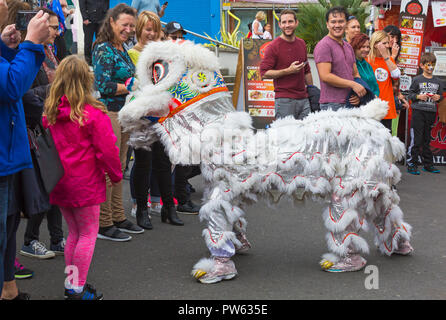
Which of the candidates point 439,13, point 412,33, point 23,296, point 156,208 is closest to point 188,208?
point 156,208

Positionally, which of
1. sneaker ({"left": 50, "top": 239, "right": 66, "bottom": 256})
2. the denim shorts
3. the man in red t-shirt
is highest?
the man in red t-shirt

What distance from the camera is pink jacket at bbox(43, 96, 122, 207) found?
11.1ft

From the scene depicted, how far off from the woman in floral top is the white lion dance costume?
0.93 meters

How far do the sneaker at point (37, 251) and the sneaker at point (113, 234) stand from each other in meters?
0.59

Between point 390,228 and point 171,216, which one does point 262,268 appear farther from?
point 171,216

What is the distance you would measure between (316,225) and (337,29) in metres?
2.01

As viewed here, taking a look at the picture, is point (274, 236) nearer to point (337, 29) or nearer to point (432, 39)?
point (337, 29)

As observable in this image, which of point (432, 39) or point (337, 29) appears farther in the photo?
point (432, 39)

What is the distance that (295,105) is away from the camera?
233 inches

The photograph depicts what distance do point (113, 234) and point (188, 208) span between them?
120 centimetres

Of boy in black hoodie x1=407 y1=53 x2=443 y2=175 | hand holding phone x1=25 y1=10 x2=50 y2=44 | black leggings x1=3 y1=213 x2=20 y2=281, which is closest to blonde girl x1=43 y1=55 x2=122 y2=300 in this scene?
black leggings x1=3 y1=213 x2=20 y2=281

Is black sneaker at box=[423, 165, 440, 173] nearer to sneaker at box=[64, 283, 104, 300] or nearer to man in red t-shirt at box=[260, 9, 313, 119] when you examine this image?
man in red t-shirt at box=[260, 9, 313, 119]
